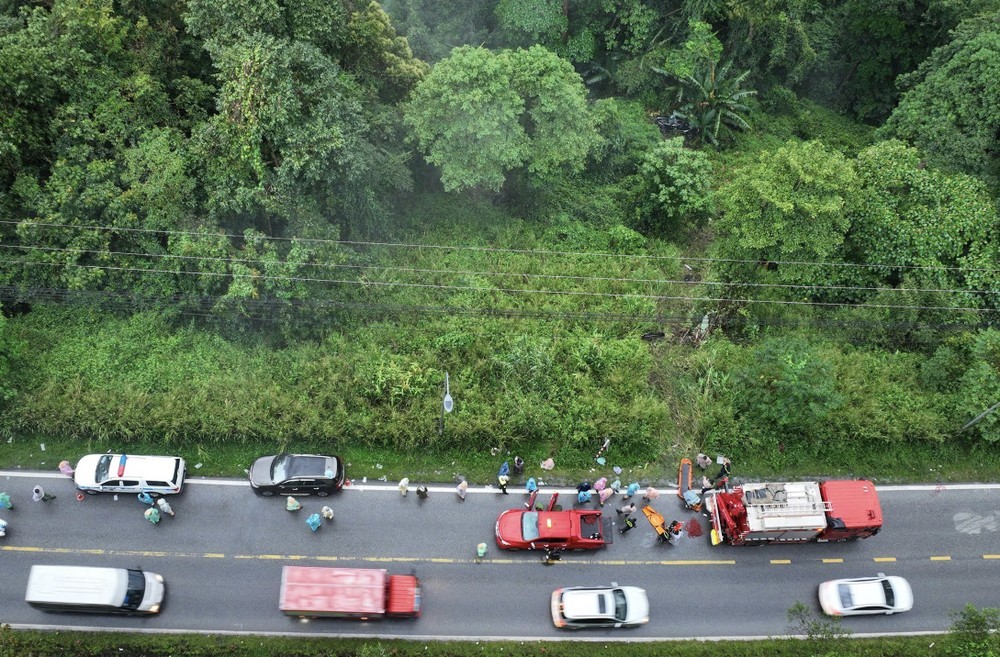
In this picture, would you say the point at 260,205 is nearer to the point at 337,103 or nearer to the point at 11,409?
the point at 337,103

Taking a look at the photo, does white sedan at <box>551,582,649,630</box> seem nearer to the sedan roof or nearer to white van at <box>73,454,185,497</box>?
the sedan roof

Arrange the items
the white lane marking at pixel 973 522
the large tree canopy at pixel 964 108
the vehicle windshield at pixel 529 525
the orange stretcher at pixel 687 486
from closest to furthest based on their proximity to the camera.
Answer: the vehicle windshield at pixel 529 525 → the orange stretcher at pixel 687 486 → the white lane marking at pixel 973 522 → the large tree canopy at pixel 964 108

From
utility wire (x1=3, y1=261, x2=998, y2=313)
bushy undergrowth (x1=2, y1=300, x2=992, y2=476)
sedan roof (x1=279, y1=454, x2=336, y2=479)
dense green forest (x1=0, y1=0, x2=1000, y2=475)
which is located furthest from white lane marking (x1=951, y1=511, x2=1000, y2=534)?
sedan roof (x1=279, y1=454, x2=336, y2=479)

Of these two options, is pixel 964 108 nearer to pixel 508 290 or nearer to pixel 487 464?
pixel 508 290

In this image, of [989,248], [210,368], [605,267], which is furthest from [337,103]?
[989,248]

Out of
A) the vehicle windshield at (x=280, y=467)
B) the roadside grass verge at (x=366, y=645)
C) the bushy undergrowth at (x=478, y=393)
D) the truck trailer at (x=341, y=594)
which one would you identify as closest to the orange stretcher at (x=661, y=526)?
the bushy undergrowth at (x=478, y=393)

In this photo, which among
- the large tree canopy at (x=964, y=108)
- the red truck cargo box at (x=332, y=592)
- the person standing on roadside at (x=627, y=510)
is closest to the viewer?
the red truck cargo box at (x=332, y=592)

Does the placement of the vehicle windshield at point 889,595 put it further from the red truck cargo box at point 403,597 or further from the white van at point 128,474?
the white van at point 128,474
